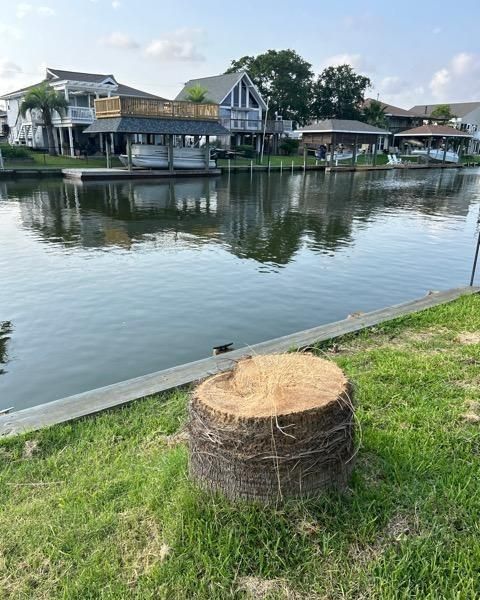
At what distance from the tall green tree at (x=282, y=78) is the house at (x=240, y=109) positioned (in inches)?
299

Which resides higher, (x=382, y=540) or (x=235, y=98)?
(x=235, y=98)

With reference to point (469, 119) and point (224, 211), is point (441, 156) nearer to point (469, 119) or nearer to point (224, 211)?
point (469, 119)

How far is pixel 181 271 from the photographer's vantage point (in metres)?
11.0

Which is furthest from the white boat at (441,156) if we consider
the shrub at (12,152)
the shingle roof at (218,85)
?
the shrub at (12,152)

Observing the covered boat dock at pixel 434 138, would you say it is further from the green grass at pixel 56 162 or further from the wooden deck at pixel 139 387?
the wooden deck at pixel 139 387

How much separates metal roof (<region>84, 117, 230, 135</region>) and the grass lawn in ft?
89.9

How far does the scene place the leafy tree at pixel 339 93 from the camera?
62.5 metres

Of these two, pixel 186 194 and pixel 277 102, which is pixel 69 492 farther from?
pixel 277 102

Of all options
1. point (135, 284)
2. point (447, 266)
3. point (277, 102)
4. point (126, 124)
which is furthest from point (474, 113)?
point (135, 284)

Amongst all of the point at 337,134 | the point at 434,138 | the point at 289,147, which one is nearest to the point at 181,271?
the point at 337,134

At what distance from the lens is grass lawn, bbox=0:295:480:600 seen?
2359mm

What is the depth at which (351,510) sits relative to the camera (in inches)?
106

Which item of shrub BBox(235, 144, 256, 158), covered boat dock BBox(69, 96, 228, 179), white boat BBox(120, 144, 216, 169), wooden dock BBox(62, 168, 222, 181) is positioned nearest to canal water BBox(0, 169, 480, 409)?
wooden dock BBox(62, 168, 222, 181)

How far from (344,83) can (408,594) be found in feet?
224
